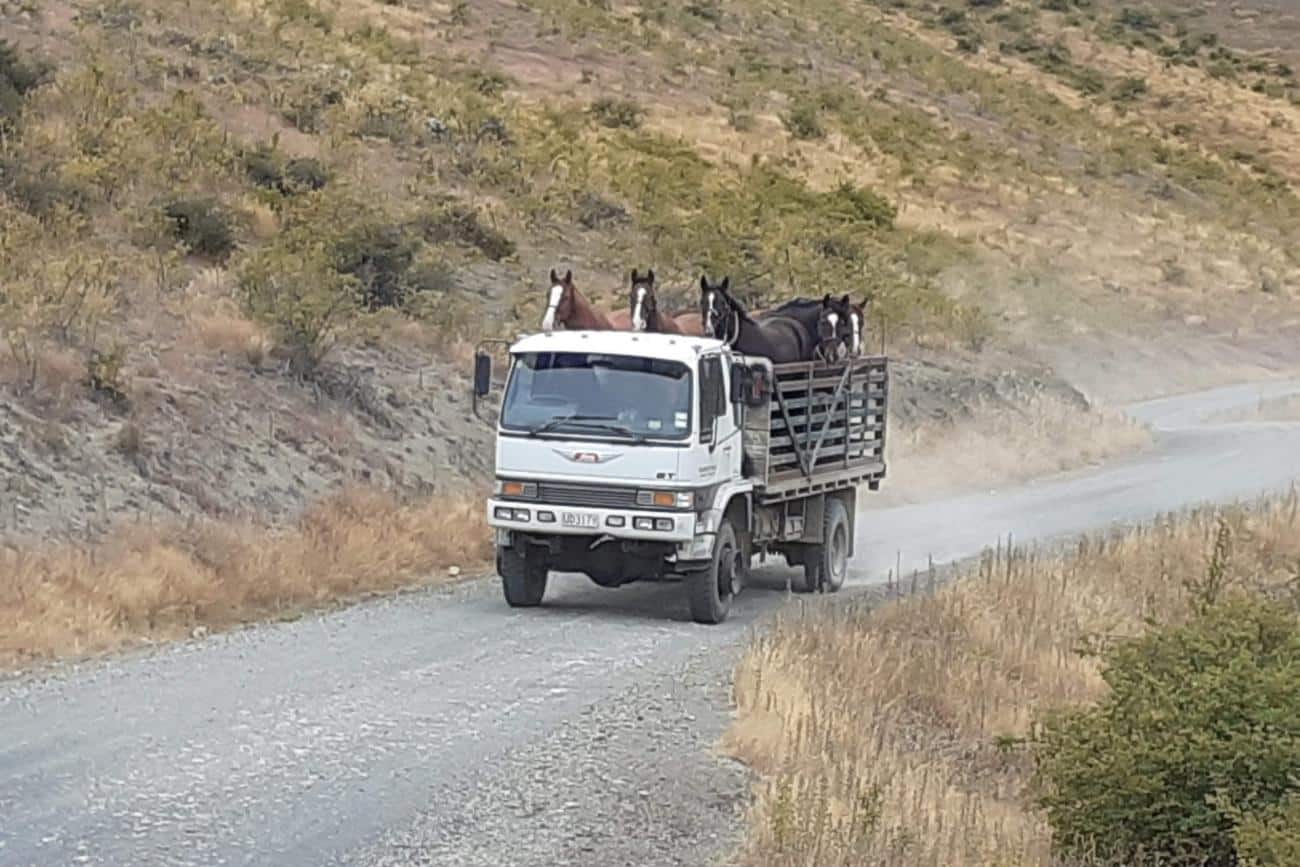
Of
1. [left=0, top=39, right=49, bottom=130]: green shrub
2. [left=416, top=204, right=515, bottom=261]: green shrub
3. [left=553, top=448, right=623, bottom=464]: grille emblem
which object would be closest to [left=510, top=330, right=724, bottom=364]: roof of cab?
[left=553, top=448, right=623, bottom=464]: grille emblem

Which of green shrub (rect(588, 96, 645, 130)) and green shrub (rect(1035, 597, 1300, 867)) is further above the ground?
green shrub (rect(588, 96, 645, 130))

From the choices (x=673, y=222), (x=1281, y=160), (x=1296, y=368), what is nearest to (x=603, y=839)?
(x=673, y=222)

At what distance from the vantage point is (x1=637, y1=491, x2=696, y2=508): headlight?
15102mm

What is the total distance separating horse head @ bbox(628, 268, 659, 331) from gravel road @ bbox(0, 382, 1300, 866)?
8.51 feet

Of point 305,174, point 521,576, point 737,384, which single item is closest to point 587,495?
point 521,576

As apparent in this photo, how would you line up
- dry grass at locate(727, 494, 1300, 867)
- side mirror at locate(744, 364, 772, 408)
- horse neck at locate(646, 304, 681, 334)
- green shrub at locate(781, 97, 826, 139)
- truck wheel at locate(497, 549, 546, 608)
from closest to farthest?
dry grass at locate(727, 494, 1300, 867) → truck wheel at locate(497, 549, 546, 608) → side mirror at locate(744, 364, 772, 408) → horse neck at locate(646, 304, 681, 334) → green shrub at locate(781, 97, 826, 139)

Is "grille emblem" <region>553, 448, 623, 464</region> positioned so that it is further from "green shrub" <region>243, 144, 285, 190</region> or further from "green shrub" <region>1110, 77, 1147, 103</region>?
"green shrub" <region>1110, 77, 1147, 103</region>

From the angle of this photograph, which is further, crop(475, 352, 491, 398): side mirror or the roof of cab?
crop(475, 352, 491, 398): side mirror

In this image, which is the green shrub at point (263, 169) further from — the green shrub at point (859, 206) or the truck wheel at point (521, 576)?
the green shrub at point (859, 206)

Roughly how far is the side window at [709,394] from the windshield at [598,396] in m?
0.15

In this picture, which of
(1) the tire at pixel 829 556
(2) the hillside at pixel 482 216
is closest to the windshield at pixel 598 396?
(1) the tire at pixel 829 556

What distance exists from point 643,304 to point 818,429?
2037 millimetres

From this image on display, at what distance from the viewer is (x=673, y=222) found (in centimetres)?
3681

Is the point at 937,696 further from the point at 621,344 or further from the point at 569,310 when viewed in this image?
the point at 569,310
